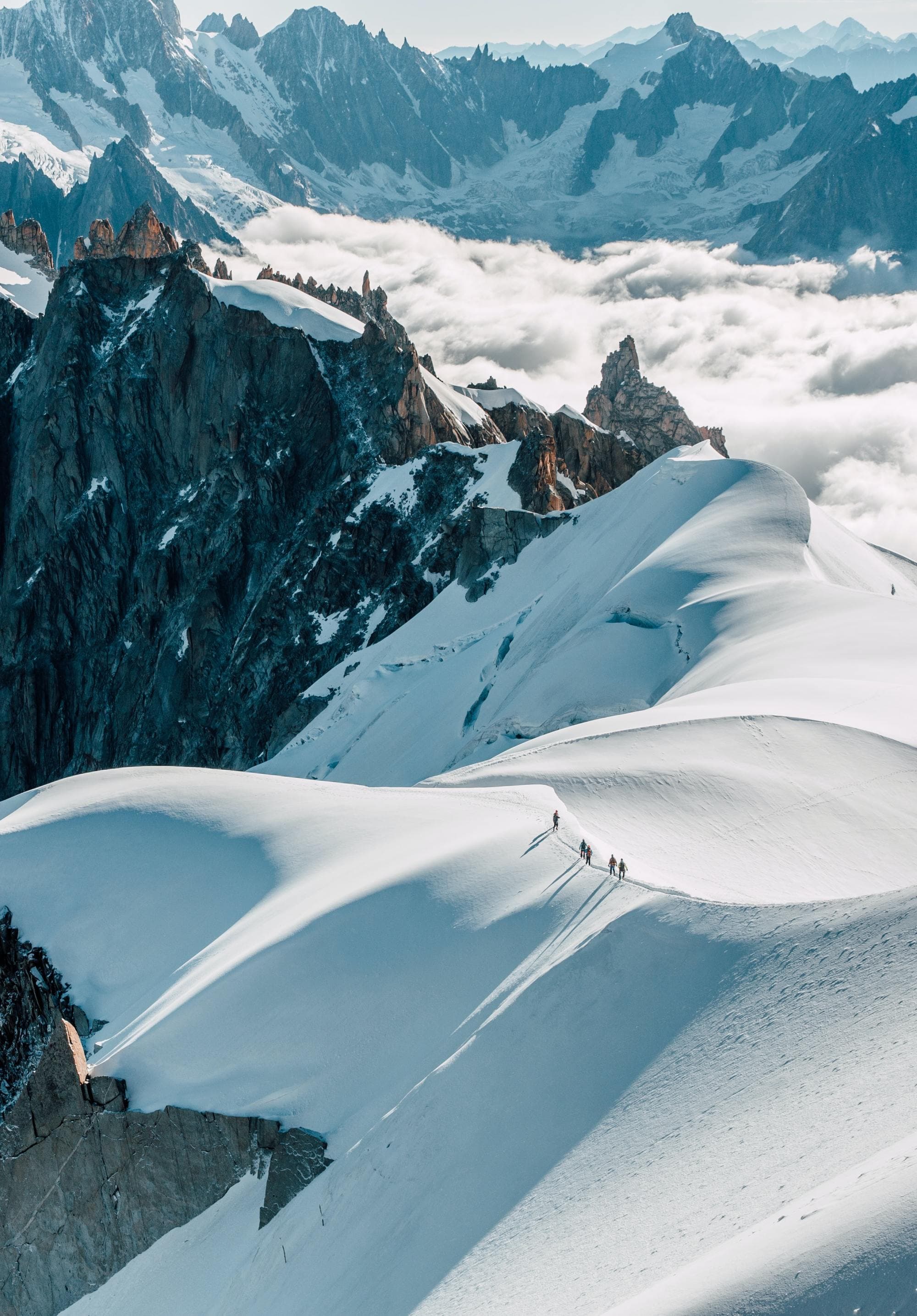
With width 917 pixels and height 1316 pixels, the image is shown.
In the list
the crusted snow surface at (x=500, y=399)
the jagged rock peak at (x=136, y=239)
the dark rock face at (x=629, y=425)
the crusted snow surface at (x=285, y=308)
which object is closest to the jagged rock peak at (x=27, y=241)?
the jagged rock peak at (x=136, y=239)

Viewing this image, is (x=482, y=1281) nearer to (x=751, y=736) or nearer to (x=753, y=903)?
(x=753, y=903)

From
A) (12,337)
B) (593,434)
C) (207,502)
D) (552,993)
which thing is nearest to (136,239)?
(12,337)

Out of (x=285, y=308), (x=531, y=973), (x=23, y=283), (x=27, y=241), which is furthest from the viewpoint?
(x=27, y=241)

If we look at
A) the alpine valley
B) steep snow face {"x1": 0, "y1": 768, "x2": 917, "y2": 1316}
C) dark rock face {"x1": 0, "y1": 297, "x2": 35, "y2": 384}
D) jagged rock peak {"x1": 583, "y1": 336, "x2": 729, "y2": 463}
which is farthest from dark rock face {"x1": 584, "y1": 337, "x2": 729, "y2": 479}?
steep snow face {"x1": 0, "y1": 768, "x2": 917, "y2": 1316}

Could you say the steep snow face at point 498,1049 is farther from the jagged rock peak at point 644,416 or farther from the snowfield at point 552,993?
the jagged rock peak at point 644,416

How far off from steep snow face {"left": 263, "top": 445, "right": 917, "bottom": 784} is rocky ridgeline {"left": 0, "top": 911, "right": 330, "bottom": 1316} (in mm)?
21811

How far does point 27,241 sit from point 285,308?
2409 inches

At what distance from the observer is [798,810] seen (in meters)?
33.8

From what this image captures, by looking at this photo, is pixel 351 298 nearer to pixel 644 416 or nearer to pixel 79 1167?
pixel 644 416

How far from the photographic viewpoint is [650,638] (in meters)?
57.8

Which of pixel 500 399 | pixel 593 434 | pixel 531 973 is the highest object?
pixel 500 399

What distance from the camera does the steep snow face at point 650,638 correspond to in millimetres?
46000

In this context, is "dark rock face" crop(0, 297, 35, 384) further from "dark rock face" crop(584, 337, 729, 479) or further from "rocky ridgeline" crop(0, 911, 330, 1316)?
"rocky ridgeline" crop(0, 911, 330, 1316)

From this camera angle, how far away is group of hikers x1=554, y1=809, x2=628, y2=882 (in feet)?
98.5
